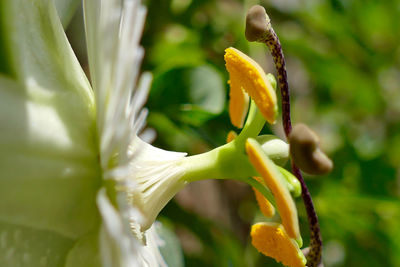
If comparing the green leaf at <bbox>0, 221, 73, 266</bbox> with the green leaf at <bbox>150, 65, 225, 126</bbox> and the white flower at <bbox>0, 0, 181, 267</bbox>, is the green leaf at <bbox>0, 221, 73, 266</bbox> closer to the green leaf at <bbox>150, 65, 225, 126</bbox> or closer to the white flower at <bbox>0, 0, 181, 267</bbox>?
the white flower at <bbox>0, 0, 181, 267</bbox>

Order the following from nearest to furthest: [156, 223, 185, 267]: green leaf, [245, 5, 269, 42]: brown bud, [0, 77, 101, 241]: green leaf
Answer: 1. [0, 77, 101, 241]: green leaf
2. [245, 5, 269, 42]: brown bud
3. [156, 223, 185, 267]: green leaf

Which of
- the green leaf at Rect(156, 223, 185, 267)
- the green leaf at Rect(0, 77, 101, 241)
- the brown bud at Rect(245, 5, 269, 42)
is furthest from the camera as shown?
the green leaf at Rect(156, 223, 185, 267)

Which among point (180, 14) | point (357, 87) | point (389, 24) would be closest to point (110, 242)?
point (180, 14)

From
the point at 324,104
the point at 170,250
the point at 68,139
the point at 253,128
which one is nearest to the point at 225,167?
the point at 253,128

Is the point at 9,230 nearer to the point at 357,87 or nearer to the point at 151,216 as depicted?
the point at 151,216

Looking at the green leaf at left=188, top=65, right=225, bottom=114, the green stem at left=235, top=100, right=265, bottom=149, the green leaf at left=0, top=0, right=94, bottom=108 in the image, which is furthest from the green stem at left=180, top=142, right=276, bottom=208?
the green leaf at left=188, top=65, right=225, bottom=114

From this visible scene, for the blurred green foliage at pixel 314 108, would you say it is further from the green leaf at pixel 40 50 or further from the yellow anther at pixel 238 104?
the yellow anther at pixel 238 104

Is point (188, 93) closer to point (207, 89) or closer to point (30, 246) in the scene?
point (207, 89)
